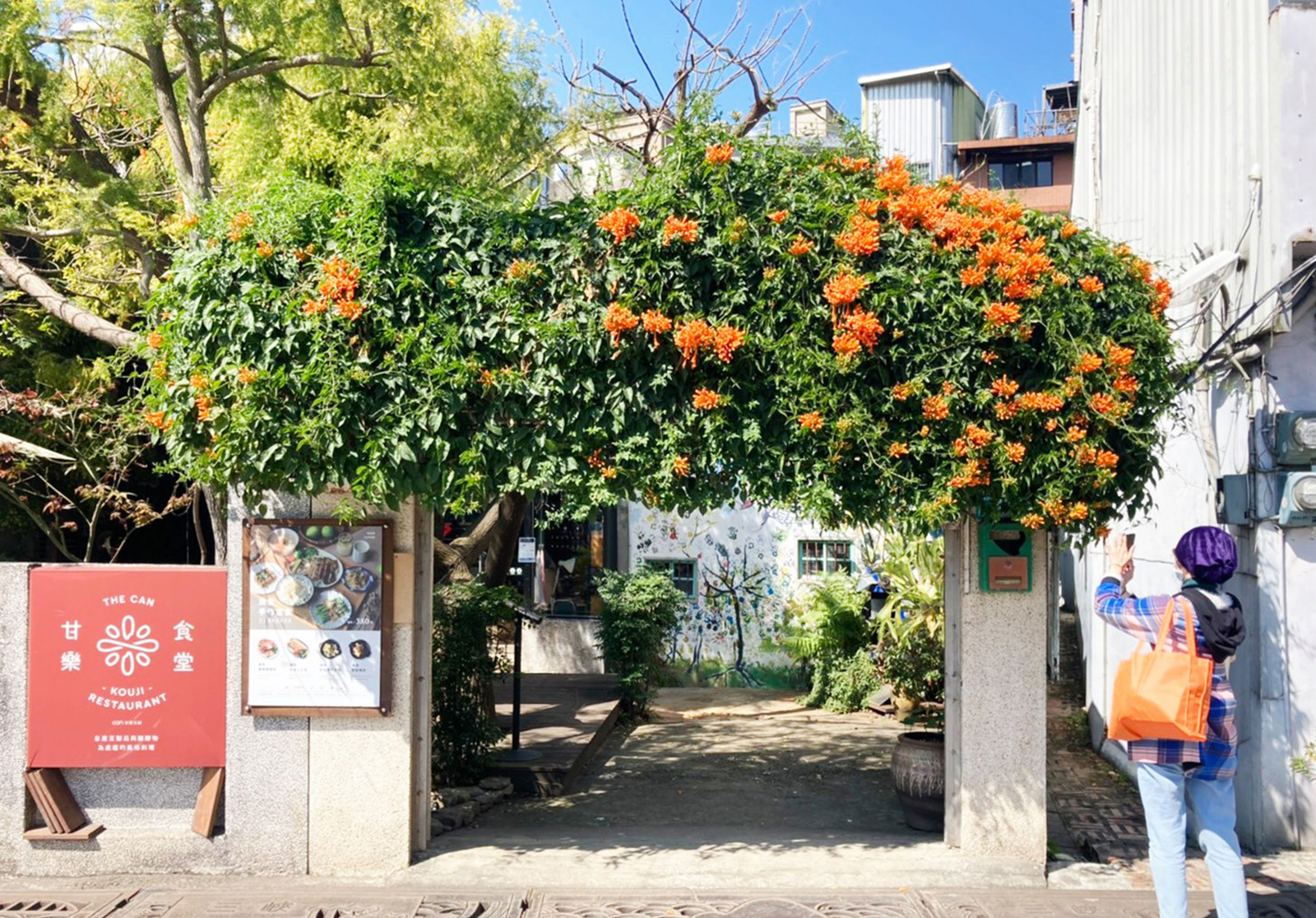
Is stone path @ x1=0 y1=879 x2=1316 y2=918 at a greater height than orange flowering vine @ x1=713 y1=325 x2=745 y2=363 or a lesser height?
lesser

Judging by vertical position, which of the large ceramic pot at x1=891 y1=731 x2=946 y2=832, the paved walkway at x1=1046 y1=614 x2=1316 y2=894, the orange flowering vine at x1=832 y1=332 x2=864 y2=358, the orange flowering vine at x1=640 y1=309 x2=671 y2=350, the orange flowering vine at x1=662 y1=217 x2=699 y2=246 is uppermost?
the orange flowering vine at x1=662 y1=217 x2=699 y2=246

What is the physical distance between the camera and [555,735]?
10.5 metres

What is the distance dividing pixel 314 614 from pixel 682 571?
35.4ft

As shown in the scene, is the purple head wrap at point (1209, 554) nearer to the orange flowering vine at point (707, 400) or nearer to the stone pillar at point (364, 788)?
the orange flowering vine at point (707, 400)

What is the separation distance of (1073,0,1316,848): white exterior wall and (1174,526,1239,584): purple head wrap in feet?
A: 3.81

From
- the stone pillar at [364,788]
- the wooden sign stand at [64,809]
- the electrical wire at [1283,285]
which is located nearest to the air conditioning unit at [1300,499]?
the electrical wire at [1283,285]

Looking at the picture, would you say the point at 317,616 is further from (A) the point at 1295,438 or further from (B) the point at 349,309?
(A) the point at 1295,438

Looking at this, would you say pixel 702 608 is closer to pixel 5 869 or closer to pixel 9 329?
pixel 9 329

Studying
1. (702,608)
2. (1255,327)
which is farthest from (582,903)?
(702,608)

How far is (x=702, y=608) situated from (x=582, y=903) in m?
10.8

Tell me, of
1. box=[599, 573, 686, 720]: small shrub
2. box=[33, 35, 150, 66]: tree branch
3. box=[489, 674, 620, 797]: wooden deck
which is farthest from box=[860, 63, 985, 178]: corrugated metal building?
box=[33, 35, 150, 66]: tree branch

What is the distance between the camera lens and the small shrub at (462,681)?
831 cm

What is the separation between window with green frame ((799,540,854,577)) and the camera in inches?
637

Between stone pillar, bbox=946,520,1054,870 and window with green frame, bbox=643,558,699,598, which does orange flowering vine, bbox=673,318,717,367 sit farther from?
window with green frame, bbox=643,558,699,598
